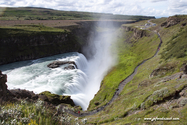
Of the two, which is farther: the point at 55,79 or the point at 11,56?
the point at 11,56

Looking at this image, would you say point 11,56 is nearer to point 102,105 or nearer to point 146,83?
point 102,105

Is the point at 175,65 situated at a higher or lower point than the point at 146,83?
higher

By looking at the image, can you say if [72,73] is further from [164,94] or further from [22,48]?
[164,94]

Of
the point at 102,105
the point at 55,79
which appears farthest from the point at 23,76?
the point at 102,105

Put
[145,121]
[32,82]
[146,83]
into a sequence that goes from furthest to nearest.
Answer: [32,82] → [146,83] → [145,121]

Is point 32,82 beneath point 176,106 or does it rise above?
above

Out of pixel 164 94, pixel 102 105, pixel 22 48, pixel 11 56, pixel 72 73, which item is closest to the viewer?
pixel 164 94

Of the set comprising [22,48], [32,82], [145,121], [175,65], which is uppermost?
[22,48]

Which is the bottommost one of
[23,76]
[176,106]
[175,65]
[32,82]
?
[176,106]

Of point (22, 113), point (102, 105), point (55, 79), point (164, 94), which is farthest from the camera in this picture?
point (55, 79)

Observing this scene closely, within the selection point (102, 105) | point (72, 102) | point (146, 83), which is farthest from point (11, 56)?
point (146, 83)
